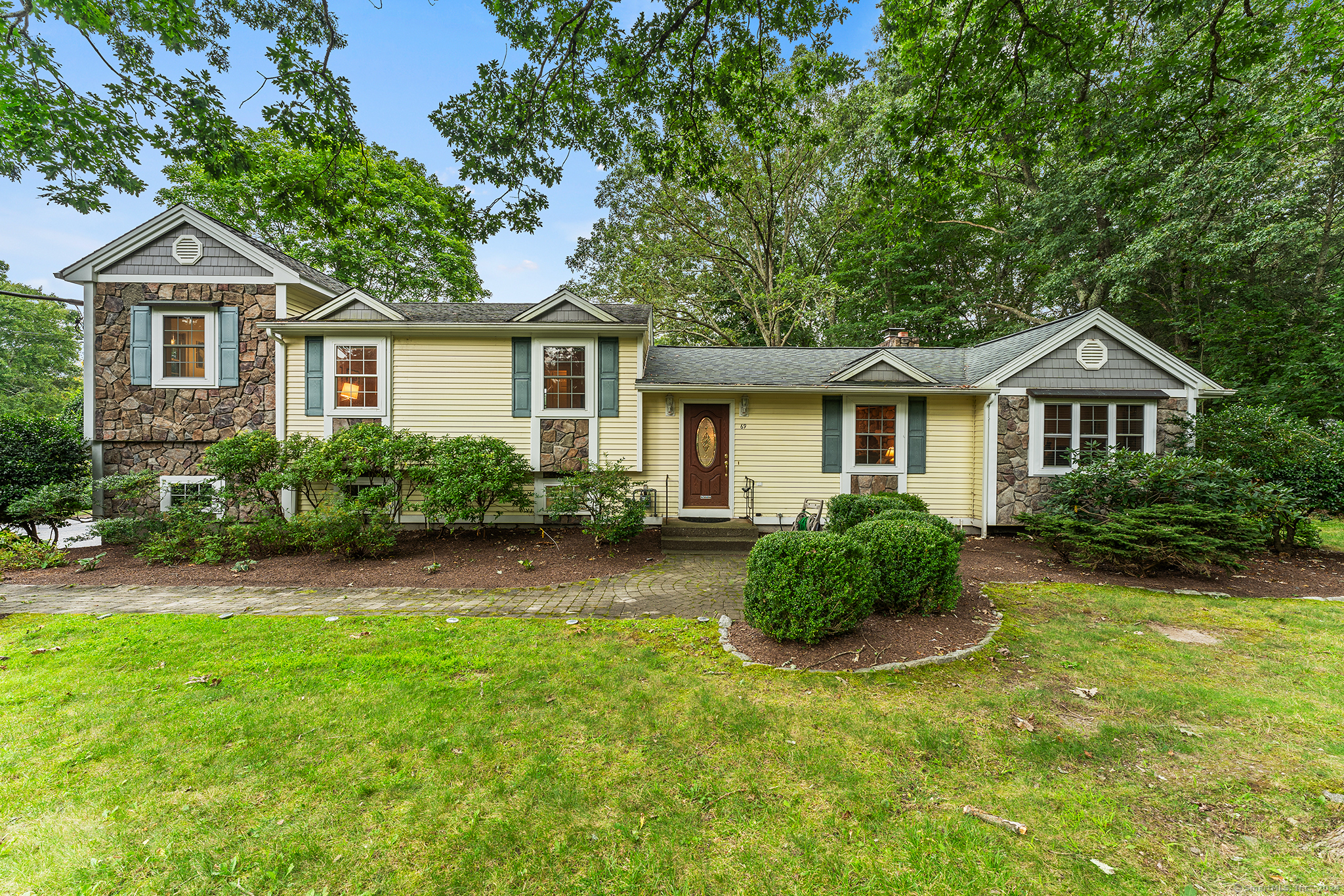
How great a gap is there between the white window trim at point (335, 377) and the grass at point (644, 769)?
17.3ft

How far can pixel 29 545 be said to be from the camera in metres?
6.31

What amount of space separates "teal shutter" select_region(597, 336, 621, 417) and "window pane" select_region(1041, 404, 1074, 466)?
841 centimetres

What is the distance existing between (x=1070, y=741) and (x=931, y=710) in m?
0.75

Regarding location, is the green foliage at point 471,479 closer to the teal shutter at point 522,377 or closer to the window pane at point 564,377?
the teal shutter at point 522,377

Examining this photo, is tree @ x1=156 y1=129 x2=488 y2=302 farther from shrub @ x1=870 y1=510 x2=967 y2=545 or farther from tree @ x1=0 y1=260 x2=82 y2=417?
tree @ x1=0 y1=260 x2=82 y2=417

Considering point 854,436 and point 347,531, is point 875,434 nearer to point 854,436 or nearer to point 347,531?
point 854,436

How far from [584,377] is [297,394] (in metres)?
5.59

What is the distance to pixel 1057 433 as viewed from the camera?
902 cm

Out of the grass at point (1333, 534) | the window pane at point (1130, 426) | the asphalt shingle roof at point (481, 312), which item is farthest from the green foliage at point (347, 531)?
the grass at point (1333, 534)

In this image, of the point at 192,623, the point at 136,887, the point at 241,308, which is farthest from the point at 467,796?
the point at 241,308

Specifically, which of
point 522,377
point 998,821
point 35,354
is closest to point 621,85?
point 522,377

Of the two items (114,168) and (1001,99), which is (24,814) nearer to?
(114,168)

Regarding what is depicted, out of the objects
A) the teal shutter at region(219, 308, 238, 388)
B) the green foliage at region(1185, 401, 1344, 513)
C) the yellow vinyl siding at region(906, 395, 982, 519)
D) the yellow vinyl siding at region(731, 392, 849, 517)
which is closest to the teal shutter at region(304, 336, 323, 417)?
the teal shutter at region(219, 308, 238, 388)

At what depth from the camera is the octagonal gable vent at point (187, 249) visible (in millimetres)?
8711
